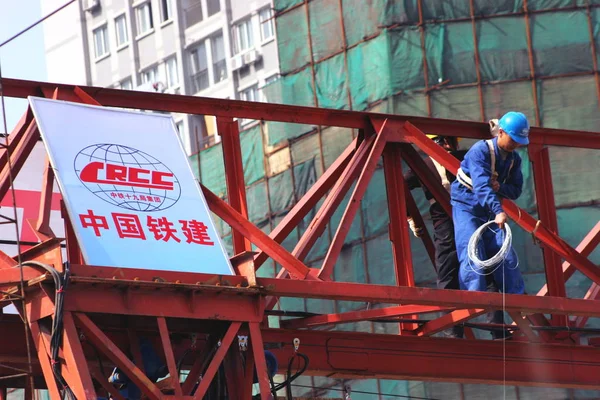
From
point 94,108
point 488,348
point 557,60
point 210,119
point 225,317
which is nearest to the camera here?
point 225,317

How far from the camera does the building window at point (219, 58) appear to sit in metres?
68.0

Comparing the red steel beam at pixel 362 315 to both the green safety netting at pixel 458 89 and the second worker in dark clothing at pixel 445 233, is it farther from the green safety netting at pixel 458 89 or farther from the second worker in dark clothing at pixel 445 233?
the green safety netting at pixel 458 89

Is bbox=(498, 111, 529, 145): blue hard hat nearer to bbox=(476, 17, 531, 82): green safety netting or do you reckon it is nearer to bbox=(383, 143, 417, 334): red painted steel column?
bbox=(383, 143, 417, 334): red painted steel column

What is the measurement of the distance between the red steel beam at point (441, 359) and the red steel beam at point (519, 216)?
1.13 m

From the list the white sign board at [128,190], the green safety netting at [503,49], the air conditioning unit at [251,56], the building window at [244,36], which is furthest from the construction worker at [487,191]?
the building window at [244,36]

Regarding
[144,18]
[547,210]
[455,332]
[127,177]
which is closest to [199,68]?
[144,18]

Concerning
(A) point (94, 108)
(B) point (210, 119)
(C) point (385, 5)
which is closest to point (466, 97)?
(C) point (385, 5)

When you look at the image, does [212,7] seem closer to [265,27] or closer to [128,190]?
[265,27]

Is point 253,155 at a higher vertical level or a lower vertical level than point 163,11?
lower

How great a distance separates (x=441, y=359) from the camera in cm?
1678

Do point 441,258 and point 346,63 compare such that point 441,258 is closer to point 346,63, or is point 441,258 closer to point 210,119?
point 346,63

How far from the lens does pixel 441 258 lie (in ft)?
57.9

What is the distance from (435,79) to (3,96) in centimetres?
2305

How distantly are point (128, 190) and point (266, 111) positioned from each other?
99.8 inches
